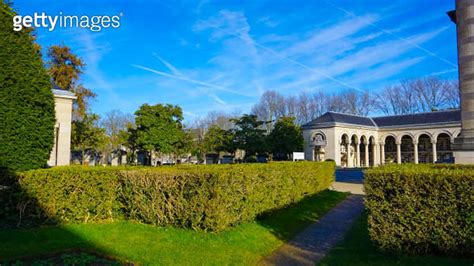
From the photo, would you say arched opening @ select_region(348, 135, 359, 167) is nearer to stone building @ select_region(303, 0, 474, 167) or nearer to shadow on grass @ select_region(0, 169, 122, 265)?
stone building @ select_region(303, 0, 474, 167)

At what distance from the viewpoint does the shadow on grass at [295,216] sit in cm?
786

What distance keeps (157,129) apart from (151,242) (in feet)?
91.0

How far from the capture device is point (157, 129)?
108 ft

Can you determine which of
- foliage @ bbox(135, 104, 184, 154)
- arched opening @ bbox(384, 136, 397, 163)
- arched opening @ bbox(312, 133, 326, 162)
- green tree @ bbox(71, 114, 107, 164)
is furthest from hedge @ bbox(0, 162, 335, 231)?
arched opening @ bbox(384, 136, 397, 163)

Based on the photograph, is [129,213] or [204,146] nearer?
[129,213]

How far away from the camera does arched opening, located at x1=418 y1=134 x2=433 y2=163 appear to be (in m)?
50.5

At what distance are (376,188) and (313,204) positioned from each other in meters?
6.35

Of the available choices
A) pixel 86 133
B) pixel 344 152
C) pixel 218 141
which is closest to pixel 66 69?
pixel 86 133

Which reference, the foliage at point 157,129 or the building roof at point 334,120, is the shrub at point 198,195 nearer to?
the foliage at point 157,129

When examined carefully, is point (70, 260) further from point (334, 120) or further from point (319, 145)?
point (334, 120)

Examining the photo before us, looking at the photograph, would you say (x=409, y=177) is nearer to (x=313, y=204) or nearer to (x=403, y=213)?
(x=403, y=213)

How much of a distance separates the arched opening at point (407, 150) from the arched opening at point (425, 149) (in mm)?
1158

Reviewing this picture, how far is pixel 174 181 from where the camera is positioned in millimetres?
7082

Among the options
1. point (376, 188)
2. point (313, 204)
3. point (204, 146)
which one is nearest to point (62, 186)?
point (376, 188)
